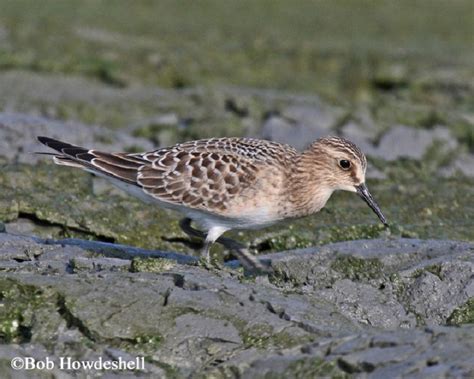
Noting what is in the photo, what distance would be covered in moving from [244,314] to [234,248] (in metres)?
2.02

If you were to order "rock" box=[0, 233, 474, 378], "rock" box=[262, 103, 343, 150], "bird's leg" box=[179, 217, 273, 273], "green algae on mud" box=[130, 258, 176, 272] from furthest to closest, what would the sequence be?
"rock" box=[262, 103, 343, 150] < "bird's leg" box=[179, 217, 273, 273] < "green algae on mud" box=[130, 258, 176, 272] < "rock" box=[0, 233, 474, 378]

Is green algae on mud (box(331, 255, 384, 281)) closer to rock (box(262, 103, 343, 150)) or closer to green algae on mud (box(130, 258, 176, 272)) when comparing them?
green algae on mud (box(130, 258, 176, 272))

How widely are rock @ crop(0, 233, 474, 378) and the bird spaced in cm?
51

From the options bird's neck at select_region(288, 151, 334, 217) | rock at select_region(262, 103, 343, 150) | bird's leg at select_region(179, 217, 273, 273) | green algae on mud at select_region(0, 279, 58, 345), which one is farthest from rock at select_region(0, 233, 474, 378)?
rock at select_region(262, 103, 343, 150)

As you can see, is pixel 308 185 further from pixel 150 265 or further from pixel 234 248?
pixel 150 265

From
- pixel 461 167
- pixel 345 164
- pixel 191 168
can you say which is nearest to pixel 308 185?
pixel 345 164

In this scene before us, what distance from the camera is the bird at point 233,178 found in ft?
29.5

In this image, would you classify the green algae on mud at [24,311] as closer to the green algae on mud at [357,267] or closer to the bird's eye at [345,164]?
the green algae on mud at [357,267]

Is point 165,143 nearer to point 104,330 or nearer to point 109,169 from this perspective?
point 109,169

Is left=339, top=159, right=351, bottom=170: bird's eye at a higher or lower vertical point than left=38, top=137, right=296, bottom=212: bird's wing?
higher

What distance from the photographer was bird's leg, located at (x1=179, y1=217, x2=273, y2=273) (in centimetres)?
895

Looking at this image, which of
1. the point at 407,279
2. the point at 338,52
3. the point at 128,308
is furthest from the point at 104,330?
the point at 338,52

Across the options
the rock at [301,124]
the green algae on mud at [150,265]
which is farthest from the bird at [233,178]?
the rock at [301,124]

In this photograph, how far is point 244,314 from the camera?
733 cm
